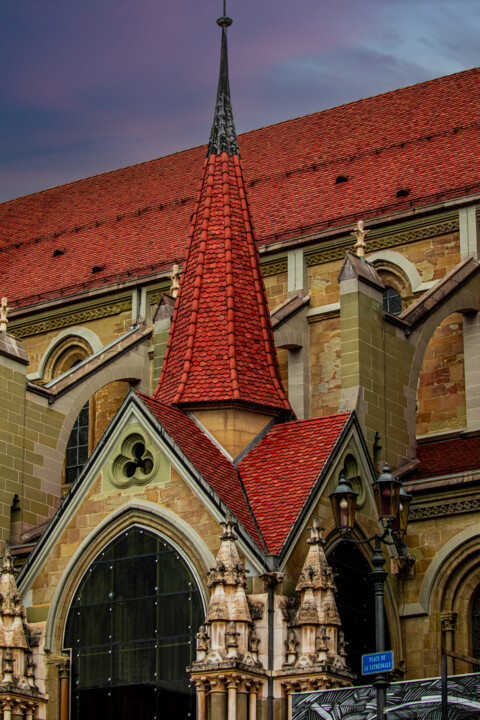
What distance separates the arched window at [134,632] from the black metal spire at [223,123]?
29.6 feet

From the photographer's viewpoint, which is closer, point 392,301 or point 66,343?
point 392,301

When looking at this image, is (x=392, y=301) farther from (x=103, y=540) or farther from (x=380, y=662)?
(x=380, y=662)

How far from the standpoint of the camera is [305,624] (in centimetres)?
2327

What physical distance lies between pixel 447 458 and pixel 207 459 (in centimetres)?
558

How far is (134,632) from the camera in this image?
2456cm

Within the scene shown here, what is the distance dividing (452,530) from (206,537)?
16.1ft

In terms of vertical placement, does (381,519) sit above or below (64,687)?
above

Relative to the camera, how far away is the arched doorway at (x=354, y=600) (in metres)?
24.9

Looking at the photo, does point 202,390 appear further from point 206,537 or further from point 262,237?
point 262,237

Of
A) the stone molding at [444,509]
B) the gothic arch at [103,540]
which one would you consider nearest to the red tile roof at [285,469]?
the gothic arch at [103,540]

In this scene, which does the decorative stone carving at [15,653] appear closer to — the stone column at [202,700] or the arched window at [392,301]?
the stone column at [202,700]

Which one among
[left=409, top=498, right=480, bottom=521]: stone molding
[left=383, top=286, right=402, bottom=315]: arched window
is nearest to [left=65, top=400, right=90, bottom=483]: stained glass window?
[left=383, top=286, right=402, bottom=315]: arched window

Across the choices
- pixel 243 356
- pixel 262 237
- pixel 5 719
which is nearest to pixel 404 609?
pixel 243 356

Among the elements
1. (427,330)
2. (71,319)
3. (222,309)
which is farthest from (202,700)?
(71,319)
